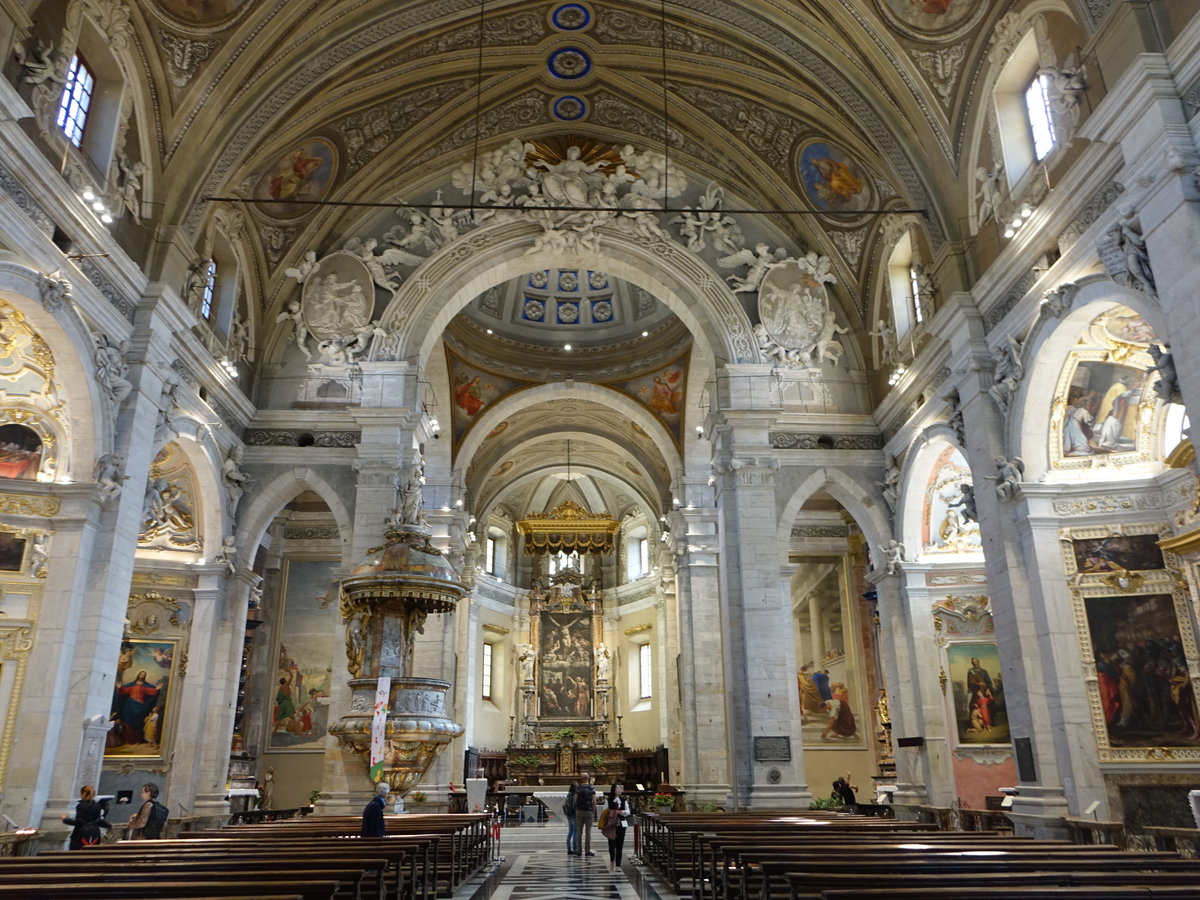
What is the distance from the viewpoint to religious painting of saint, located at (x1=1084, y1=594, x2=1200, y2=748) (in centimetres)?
1088

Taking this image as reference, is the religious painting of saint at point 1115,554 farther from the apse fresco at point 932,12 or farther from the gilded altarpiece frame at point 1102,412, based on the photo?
the apse fresco at point 932,12

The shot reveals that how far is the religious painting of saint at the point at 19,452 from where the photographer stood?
11.3 meters

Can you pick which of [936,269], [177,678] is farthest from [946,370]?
[177,678]

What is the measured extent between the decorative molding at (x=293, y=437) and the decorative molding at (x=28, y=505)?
5.29m

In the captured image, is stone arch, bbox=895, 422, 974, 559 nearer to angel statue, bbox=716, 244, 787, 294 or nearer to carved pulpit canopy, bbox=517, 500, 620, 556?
angel statue, bbox=716, 244, 787, 294

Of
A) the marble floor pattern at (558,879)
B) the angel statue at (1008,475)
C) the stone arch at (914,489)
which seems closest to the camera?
the marble floor pattern at (558,879)

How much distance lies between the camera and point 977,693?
50.2 feet

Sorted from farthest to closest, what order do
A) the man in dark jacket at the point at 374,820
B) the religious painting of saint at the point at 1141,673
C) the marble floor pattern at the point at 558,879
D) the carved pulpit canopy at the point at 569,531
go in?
the carved pulpit canopy at the point at 569,531
the religious painting of saint at the point at 1141,673
the marble floor pattern at the point at 558,879
the man in dark jacket at the point at 374,820

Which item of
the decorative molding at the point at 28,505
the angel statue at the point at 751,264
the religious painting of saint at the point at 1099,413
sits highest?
the angel statue at the point at 751,264

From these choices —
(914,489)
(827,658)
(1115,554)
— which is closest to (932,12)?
(914,489)

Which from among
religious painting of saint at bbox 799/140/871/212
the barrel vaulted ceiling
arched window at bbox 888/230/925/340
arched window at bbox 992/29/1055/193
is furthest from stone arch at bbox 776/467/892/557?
arched window at bbox 992/29/1055/193

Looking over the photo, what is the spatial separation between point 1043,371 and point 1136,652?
3.64m

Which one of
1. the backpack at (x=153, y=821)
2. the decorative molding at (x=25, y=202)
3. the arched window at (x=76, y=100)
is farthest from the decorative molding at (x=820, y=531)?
the decorative molding at (x=25, y=202)

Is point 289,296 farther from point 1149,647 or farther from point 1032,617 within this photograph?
point 1149,647
